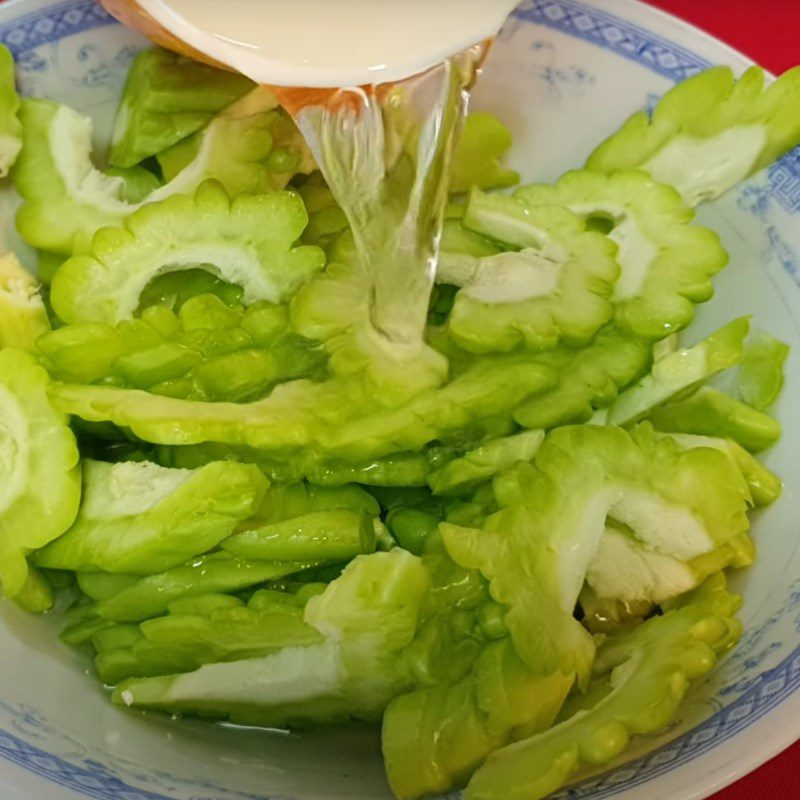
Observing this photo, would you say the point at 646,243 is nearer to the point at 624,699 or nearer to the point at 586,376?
the point at 586,376

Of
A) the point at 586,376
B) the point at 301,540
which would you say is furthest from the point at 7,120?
the point at 586,376

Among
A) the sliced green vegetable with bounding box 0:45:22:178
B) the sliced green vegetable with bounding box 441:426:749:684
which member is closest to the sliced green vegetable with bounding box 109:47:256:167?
the sliced green vegetable with bounding box 0:45:22:178

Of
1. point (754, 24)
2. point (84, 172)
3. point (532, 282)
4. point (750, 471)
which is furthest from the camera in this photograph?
point (754, 24)

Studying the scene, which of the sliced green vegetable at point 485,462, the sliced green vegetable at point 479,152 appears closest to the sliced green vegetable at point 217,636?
the sliced green vegetable at point 485,462

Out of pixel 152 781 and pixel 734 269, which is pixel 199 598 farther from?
pixel 734 269

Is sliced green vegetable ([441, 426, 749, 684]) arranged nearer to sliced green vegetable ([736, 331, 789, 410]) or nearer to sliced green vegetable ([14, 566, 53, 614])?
sliced green vegetable ([736, 331, 789, 410])

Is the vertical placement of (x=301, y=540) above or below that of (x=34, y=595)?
above
